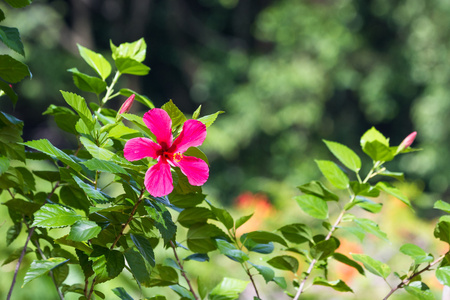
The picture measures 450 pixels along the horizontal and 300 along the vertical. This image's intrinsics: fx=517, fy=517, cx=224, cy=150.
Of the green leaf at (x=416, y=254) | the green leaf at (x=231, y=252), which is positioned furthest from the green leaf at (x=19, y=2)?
the green leaf at (x=416, y=254)

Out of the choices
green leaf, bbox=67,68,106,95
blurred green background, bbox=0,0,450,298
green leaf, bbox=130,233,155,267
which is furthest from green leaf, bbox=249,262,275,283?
Result: blurred green background, bbox=0,0,450,298

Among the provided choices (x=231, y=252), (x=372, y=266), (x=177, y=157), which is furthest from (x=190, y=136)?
(x=372, y=266)

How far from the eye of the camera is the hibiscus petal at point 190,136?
35cm

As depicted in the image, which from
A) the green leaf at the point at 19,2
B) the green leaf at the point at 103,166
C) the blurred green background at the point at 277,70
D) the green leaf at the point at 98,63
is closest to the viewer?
the green leaf at the point at 103,166

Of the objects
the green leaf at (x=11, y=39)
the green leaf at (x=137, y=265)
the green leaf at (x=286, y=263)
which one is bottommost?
the green leaf at (x=137, y=265)

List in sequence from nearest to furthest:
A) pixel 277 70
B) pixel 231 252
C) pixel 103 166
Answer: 1. pixel 103 166
2. pixel 231 252
3. pixel 277 70

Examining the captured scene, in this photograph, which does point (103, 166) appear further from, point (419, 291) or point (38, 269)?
point (419, 291)

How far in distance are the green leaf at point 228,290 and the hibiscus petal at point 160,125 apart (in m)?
0.18

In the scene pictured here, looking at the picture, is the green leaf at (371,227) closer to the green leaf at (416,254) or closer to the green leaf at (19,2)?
the green leaf at (416,254)

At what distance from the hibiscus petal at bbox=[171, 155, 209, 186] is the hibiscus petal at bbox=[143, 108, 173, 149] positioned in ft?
0.05

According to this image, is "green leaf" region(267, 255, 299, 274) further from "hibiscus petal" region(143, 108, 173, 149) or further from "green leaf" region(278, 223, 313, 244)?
"hibiscus petal" region(143, 108, 173, 149)

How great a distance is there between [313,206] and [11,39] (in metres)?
0.31

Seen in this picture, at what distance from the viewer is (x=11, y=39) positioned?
42cm

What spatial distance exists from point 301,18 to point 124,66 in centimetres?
711
